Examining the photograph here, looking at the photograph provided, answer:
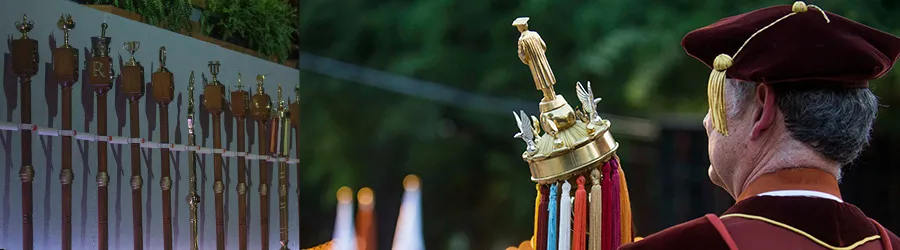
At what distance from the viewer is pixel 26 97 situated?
225 centimetres

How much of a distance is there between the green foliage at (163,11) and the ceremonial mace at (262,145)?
1.24 feet

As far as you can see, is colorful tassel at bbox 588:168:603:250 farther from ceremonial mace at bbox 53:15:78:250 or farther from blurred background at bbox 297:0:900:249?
blurred background at bbox 297:0:900:249

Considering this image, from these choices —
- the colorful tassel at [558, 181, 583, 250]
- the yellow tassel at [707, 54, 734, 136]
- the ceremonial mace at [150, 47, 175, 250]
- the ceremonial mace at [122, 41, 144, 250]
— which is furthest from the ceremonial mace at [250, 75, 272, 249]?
the yellow tassel at [707, 54, 734, 136]

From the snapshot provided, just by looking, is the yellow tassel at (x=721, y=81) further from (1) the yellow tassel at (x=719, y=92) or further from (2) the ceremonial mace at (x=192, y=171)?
(2) the ceremonial mace at (x=192, y=171)

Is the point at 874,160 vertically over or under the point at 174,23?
under

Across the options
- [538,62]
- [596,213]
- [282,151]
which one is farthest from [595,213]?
[282,151]

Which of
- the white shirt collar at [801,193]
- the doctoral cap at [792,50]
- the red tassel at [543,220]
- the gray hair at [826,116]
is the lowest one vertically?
the red tassel at [543,220]

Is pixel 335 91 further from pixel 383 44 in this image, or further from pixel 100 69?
pixel 100 69

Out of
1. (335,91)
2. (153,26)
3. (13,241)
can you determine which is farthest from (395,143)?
(13,241)

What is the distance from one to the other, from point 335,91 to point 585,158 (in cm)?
174

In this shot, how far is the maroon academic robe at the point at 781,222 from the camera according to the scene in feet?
4.39

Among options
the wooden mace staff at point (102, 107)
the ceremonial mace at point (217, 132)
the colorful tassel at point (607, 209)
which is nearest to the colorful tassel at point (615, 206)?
the colorful tassel at point (607, 209)

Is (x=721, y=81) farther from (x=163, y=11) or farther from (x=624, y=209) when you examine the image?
(x=163, y=11)

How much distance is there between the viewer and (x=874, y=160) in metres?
3.18
